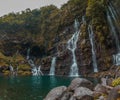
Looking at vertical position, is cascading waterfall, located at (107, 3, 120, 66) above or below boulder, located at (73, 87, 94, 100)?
above

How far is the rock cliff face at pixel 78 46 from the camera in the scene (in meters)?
88.8

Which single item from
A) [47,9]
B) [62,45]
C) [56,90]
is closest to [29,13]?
[47,9]

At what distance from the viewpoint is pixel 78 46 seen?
93.5 metres

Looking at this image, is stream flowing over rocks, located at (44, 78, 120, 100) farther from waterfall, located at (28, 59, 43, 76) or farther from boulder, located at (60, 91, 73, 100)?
waterfall, located at (28, 59, 43, 76)

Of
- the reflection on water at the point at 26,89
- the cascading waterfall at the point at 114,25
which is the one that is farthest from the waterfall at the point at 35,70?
the reflection on water at the point at 26,89

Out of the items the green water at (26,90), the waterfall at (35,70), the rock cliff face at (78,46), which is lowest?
the green water at (26,90)

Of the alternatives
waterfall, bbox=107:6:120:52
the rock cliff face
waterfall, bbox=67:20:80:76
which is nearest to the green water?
waterfall, bbox=67:20:80:76

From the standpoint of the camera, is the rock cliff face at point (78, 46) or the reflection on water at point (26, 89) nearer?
the reflection on water at point (26, 89)

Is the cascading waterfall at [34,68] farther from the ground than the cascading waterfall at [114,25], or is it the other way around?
the cascading waterfall at [114,25]

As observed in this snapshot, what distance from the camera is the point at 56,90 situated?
92.6 feet

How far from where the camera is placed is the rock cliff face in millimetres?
88812

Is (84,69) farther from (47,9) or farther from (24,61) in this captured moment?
(47,9)

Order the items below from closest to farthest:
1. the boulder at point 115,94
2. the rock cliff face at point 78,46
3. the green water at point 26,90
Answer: the boulder at point 115,94 < the green water at point 26,90 < the rock cliff face at point 78,46

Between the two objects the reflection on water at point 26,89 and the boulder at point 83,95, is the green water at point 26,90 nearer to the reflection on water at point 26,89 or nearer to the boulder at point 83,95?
the reflection on water at point 26,89
